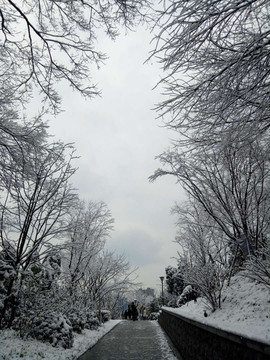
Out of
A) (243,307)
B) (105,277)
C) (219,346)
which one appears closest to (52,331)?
(243,307)

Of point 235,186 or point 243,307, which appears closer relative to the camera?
point 243,307

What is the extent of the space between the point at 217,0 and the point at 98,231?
15.4 meters

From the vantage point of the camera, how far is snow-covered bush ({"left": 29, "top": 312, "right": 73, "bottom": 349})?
664cm

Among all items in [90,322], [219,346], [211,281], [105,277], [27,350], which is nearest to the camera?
[219,346]

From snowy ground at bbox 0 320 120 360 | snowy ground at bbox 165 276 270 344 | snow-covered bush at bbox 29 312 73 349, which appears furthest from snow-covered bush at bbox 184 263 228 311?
snow-covered bush at bbox 29 312 73 349

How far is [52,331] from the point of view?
6785 mm

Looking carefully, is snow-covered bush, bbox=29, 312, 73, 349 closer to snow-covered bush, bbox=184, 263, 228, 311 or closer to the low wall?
the low wall

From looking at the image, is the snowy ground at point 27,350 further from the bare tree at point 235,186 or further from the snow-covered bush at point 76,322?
the bare tree at point 235,186

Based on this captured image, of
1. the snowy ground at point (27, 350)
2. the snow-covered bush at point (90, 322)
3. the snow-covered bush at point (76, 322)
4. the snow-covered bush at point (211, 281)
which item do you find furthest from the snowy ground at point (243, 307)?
the snow-covered bush at point (90, 322)

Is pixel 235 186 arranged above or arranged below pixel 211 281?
above

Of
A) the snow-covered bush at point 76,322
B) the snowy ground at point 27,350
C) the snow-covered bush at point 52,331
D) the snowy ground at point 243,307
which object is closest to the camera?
the snowy ground at point 243,307

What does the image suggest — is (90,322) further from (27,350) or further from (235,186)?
(235,186)

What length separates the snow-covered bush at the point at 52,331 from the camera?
6.64 metres

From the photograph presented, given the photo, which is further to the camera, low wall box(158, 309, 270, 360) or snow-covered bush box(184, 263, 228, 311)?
snow-covered bush box(184, 263, 228, 311)
